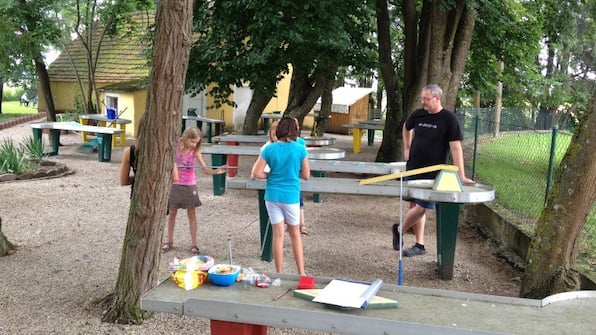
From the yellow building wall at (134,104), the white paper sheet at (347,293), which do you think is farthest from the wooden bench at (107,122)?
the white paper sheet at (347,293)

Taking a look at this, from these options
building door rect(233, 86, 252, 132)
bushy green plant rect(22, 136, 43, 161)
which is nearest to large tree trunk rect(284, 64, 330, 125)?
bushy green plant rect(22, 136, 43, 161)

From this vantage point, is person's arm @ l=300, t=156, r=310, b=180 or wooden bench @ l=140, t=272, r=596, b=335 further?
person's arm @ l=300, t=156, r=310, b=180

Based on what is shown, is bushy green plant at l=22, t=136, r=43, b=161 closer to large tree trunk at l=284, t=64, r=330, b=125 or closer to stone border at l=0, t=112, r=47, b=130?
large tree trunk at l=284, t=64, r=330, b=125

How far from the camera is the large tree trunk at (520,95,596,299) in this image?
4.08 meters

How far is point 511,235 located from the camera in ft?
21.0

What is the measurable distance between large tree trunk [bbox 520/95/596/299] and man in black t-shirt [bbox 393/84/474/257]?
→ 1305mm

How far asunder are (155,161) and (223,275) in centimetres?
119

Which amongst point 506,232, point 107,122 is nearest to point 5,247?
point 506,232

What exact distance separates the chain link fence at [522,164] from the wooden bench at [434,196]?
1.37 meters

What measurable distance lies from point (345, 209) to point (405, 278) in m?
3.44

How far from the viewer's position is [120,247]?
609 cm

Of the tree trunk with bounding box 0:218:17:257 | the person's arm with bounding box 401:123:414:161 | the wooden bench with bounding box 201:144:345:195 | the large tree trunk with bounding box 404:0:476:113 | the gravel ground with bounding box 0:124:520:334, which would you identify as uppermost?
the large tree trunk with bounding box 404:0:476:113

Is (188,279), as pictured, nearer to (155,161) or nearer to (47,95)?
(155,161)

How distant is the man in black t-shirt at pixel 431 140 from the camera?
565 cm
